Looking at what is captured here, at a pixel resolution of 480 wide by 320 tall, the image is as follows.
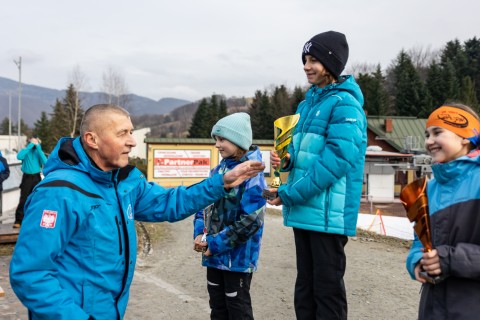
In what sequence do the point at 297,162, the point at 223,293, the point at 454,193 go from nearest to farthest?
the point at 454,193 → the point at 297,162 → the point at 223,293

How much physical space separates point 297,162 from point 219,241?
912 mm

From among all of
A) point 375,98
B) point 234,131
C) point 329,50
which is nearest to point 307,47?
point 329,50

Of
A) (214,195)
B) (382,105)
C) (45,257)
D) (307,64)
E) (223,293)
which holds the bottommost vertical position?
(223,293)

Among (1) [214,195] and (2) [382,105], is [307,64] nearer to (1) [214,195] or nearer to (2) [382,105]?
(1) [214,195]

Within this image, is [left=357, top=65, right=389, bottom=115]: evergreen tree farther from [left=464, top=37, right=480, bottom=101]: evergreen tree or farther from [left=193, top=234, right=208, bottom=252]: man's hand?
[left=193, top=234, right=208, bottom=252]: man's hand

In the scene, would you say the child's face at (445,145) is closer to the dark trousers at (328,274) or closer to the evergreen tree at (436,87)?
the dark trousers at (328,274)

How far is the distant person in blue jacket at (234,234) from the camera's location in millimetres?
3609

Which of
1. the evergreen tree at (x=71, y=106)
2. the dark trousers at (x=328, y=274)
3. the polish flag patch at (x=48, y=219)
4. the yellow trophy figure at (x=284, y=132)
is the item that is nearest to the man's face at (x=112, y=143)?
the polish flag patch at (x=48, y=219)

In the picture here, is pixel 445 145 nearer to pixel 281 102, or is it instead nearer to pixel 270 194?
pixel 270 194

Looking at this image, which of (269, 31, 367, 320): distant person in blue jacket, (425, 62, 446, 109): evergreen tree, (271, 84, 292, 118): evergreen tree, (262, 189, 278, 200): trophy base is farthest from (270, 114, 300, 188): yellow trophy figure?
(425, 62, 446, 109): evergreen tree

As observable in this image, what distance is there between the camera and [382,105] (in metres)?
60.7

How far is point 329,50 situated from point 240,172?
125 cm

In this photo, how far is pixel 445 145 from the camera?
8.21 ft

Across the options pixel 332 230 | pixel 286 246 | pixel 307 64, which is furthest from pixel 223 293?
pixel 286 246
